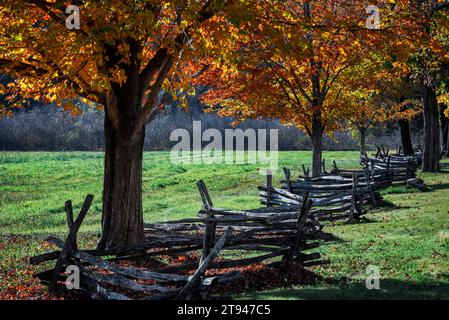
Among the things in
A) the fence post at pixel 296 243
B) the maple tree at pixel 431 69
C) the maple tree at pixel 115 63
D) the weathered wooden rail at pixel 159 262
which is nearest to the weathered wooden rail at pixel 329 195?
the maple tree at pixel 431 69

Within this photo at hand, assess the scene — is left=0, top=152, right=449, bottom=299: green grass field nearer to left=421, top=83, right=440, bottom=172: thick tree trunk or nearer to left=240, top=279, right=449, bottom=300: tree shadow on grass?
left=240, top=279, right=449, bottom=300: tree shadow on grass

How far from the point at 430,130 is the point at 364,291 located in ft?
76.9

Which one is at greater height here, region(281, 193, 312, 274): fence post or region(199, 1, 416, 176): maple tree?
region(199, 1, 416, 176): maple tree

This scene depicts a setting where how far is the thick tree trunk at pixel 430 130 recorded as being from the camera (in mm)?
31297

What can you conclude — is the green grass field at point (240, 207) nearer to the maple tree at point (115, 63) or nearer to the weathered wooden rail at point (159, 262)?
the weathered wooden rail at point (159, 262)

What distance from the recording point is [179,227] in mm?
15578

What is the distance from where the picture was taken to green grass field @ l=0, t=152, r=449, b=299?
416 inches

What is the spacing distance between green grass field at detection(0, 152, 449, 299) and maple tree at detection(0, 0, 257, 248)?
238cm

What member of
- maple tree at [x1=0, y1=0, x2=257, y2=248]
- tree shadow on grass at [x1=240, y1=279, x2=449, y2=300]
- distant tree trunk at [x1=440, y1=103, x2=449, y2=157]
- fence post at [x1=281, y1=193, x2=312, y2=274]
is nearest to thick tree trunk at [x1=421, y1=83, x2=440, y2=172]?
distant tree trunk at [x1=440, y1=103, x2=449, y2=157]

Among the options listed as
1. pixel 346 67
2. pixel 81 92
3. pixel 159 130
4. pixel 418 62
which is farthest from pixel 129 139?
pixel 159 130

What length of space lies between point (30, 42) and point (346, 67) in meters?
14.5

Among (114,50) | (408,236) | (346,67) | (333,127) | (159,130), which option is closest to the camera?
(114,50)
